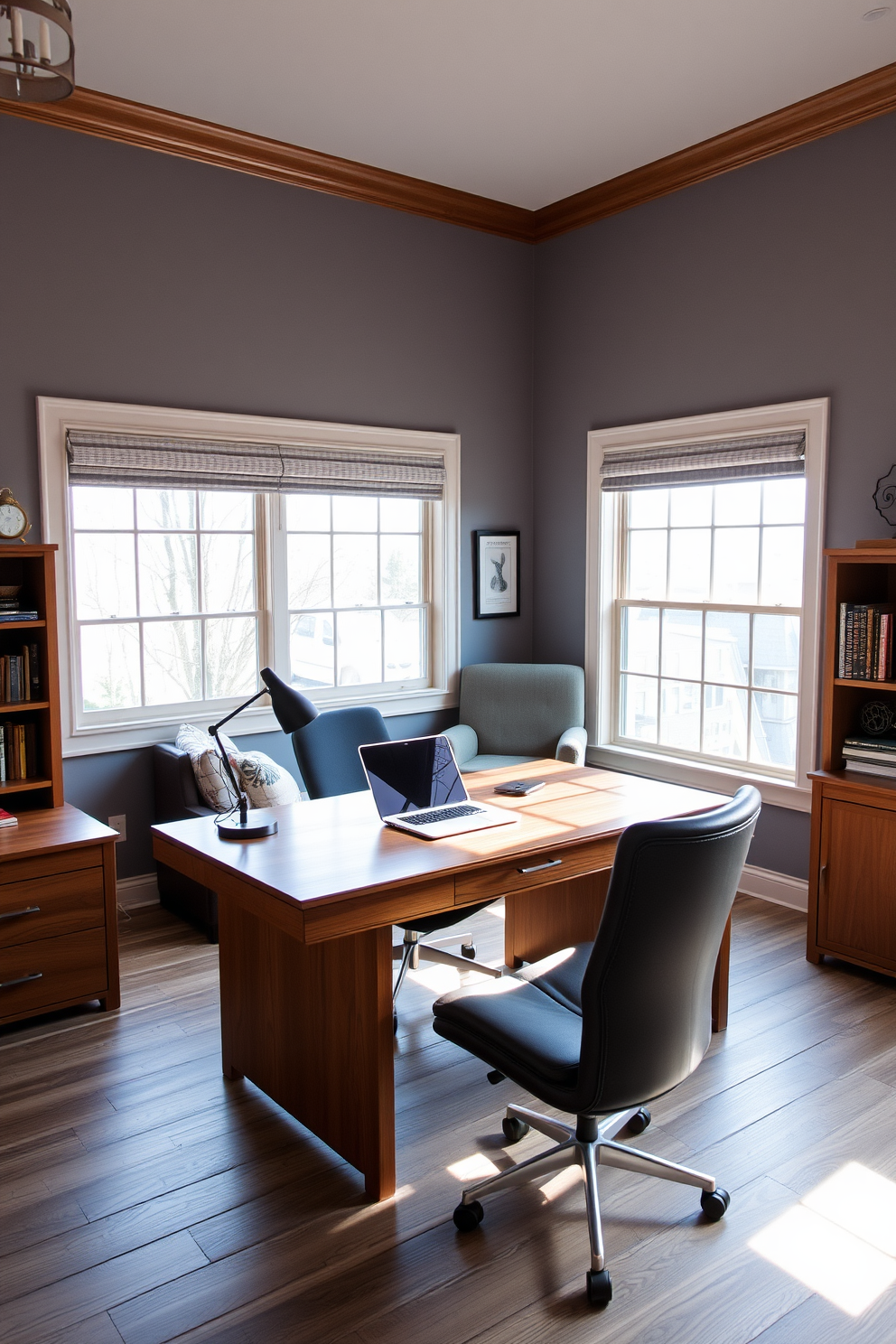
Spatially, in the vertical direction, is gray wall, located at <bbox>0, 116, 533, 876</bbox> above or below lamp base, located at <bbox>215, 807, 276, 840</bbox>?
above

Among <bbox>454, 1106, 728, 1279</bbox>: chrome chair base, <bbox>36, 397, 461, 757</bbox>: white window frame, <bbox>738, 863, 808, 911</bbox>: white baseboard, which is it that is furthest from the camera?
<bbox>738, 863, 808, 911</bbox>: white baseboard

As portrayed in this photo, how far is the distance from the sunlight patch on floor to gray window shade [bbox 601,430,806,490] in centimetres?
273

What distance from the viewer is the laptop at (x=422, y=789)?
110 inches

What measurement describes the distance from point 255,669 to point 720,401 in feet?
7.98

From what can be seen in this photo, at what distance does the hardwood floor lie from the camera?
2.00 m

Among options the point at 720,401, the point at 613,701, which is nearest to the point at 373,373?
the point at 720,401

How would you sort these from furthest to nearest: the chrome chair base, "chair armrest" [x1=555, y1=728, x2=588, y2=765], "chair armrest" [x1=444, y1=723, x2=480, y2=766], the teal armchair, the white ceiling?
the teal armchair → "chair armrest" [x1=444, y1=723, x2=480, y2=766] → "chair armrest" [x1=555, y1=728, x2=588, y2=765] → the white ceiling → the chrome chair base

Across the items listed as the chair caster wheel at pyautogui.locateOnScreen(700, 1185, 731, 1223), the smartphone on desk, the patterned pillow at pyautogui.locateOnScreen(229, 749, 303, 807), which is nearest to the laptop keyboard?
the smartphone on desk

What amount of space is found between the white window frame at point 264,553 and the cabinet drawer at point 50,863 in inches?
33.3

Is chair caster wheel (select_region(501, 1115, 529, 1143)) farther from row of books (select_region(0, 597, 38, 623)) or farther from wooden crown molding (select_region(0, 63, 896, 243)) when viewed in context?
wooden crown molding (select_region(0, 63, 896, 243))

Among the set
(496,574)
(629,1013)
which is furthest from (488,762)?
(629,1013)

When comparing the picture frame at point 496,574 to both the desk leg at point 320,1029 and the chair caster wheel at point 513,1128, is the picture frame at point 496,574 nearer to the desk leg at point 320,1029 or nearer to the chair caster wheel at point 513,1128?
the desk leg at point 320,1029

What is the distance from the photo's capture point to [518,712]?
514cm

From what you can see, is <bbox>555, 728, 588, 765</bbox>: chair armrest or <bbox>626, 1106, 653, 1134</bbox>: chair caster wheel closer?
<bbox>626, 1106, 653, 1134</bbox>: chair caster wheel
